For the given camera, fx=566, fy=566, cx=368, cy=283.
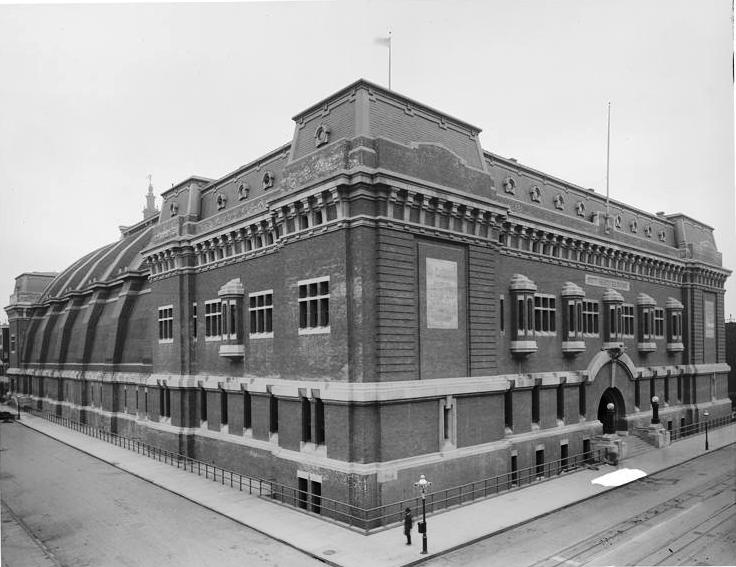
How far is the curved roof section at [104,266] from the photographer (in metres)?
53.6

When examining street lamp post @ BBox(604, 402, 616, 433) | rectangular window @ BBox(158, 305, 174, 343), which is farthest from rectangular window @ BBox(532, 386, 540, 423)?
rectangular window @ BBox(158, 305, 174, 343)

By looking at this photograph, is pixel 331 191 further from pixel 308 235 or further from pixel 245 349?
pixel 245 349

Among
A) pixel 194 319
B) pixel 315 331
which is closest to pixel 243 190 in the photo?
pixel 194 319

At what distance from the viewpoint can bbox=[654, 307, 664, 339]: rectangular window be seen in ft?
139

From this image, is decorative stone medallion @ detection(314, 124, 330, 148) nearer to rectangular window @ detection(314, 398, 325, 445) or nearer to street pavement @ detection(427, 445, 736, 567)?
rectangular window @ detection(314, 398, 325, 445)

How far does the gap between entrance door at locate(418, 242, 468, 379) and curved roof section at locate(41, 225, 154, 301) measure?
31.7m

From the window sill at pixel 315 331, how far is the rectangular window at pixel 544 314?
13.7 metres

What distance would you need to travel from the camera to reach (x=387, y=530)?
21.3m

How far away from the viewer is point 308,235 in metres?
24.7

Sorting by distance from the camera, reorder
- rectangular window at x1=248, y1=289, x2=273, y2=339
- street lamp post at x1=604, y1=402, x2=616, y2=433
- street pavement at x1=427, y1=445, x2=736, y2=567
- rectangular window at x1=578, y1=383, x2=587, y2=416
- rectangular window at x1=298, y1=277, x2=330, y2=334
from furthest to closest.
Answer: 1. street lamp post at x1=604, y1=402, x2=616, y2=433
2. rectangular window at x1=578, y1=383, x2=587, y2=416
3. rectangular window at x1=248, y1=289, x2=273, y2=339
4. rectangular window at x1=298, y1=277, x2=330, y2=334
5. street pavement at x1=427, y1=445, x2=736, y2=567

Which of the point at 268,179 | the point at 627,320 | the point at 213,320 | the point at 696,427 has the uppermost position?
the point at 268,179

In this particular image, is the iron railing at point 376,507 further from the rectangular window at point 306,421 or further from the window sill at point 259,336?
the window sill at point 259,336

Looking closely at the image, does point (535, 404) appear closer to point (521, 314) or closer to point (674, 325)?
point (521, 314)

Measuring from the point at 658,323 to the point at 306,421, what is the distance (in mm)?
30572
